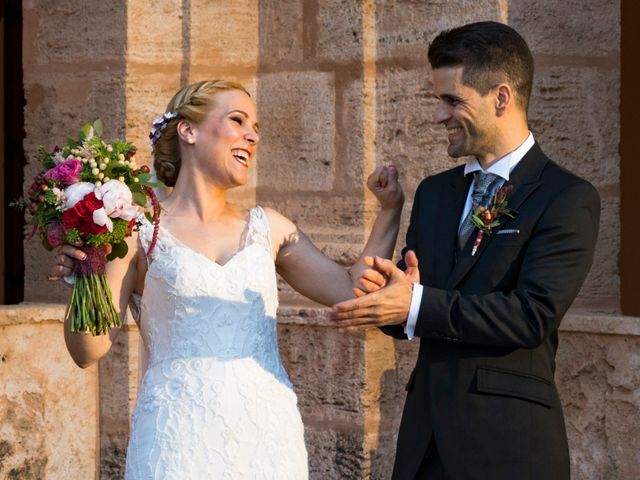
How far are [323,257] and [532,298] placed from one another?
985 mm

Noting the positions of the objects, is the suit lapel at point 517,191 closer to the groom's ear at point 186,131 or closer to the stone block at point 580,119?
the groom's ear at point 186,131

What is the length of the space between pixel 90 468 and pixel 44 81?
1.82 metres

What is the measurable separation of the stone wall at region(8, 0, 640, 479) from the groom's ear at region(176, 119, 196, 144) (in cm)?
138

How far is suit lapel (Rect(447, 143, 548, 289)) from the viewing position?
3305 mm

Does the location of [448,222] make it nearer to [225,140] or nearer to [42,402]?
[225,140]

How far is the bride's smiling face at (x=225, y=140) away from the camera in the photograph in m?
3.78

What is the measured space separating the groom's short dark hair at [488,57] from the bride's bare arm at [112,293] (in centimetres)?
117

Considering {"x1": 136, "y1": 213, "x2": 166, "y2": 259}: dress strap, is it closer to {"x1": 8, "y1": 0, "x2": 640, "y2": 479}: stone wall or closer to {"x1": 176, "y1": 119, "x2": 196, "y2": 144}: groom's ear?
{"x1": 176, "y1": 119, "x2": 196, "y2": 144}: groom's ear

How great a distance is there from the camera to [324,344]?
4996 mm

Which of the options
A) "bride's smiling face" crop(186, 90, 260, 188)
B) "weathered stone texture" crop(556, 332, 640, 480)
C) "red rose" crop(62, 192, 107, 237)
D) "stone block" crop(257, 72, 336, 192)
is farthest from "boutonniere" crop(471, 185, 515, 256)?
"stone block" crop(257, 72, 336, 192)

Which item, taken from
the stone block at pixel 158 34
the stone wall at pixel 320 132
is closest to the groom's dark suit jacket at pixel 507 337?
the stone wall at pixel 320 132

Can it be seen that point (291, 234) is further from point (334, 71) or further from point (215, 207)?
point (334, 71)

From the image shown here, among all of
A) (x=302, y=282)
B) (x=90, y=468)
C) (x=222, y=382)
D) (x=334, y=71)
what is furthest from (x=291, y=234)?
(x=90, y=468)

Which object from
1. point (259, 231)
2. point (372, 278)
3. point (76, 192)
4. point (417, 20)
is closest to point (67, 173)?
point (76, 192)
